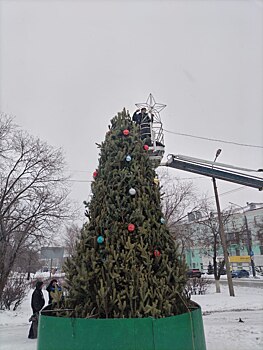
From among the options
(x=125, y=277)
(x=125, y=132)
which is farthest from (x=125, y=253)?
(x=125, y=132)

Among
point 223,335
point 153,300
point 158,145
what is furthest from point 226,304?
point 153,300

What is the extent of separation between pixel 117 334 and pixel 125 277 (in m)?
0.48

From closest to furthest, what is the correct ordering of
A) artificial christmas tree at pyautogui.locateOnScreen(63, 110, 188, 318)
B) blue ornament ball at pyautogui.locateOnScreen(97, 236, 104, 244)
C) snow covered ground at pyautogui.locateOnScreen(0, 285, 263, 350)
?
artificial christmas tree at pyautogui.locateOnScreen(63, 110, 188, 318), blue ornament ball at pyautogui.locateOnScreen(97, 236, 104, 244), snow covered ground at pyautogui.locateOnScreen(0, 285, 263, 350)

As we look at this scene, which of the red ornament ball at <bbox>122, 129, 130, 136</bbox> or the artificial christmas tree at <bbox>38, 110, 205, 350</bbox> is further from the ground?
the red ornament ball at <bbox>122, 129, 130, 136</bbox>

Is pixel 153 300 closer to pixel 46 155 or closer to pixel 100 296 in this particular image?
pixel 100 296

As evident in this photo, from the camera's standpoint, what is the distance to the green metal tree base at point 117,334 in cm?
240

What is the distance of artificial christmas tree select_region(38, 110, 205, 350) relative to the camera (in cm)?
244

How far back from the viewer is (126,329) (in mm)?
2412

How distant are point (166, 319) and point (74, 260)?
1058 millimetres

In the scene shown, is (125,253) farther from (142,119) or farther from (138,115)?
(138,115)

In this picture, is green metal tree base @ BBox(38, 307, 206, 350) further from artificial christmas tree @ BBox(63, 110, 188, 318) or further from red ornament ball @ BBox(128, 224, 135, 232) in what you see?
red ornament ball @ BBox(128, 224, 135, 232)

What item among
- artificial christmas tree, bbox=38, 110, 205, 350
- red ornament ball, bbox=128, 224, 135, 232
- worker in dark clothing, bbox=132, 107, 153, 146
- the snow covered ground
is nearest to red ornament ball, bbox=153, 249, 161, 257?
artificial christmas tree, bbox=38, 110, 205, 350

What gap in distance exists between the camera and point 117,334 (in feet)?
7.88

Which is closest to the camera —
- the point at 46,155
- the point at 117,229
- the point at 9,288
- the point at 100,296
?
the point at 100,296
